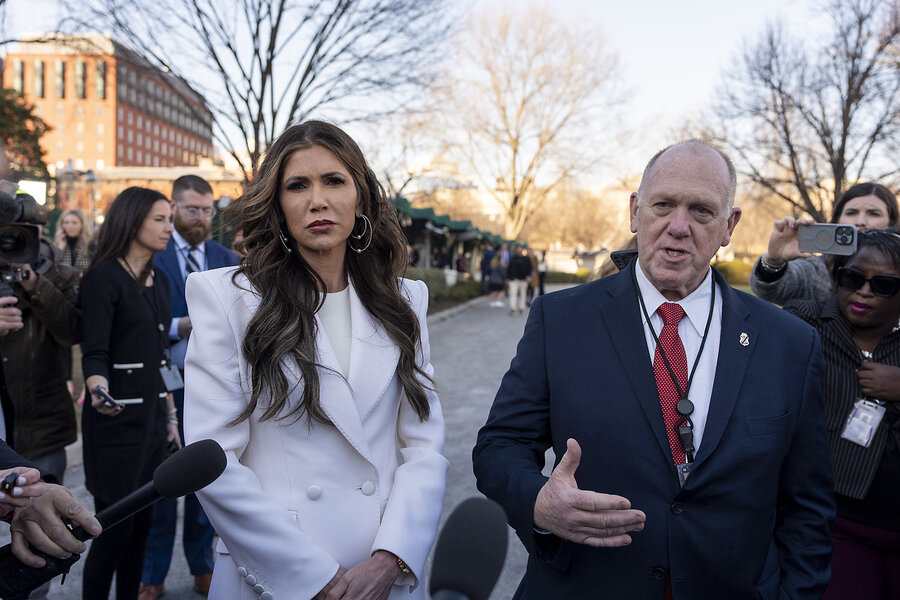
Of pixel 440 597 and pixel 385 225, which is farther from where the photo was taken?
pixel 385 225

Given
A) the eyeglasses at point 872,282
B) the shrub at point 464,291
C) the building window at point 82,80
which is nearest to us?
the eyeglasses at point 872,282

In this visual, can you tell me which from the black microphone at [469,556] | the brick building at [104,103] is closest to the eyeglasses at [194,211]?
the black microphone at [469,556]

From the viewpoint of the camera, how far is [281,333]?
81.6 inches

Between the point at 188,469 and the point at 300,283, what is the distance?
1.07 m

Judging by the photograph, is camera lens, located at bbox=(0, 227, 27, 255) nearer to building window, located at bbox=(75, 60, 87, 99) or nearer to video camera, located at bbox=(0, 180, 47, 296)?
video camera, located at bbox=(0, 180, 47, 296)

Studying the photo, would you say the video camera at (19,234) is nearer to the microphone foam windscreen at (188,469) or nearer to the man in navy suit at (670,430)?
the microphone foam windscreen at (188,469)

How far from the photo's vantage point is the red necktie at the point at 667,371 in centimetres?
198

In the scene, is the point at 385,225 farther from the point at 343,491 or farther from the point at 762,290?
the point at 762,290

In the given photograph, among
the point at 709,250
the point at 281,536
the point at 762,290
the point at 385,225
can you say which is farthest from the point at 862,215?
the point at 281,536

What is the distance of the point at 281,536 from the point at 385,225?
3.82 ft

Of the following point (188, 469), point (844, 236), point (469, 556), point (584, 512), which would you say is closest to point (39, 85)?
point (844, 236)

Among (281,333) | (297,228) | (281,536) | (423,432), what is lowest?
(281,536)

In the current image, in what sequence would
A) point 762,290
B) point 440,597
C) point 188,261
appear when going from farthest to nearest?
1. point 188,261
2. point 762,290
3. point 440,597

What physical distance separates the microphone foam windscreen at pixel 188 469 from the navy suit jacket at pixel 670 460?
0.95 metres
